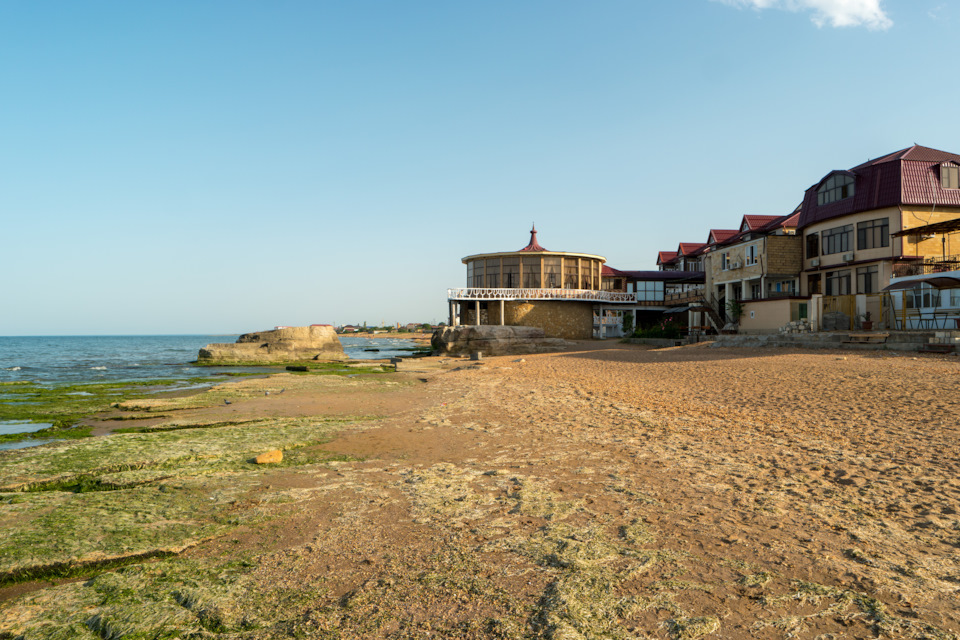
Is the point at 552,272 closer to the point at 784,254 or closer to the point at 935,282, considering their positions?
the point at 784,254

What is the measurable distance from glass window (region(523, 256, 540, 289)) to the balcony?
25626mm

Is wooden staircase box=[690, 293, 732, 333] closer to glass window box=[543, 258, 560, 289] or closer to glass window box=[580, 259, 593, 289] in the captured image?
glass window box=[580, 259, 593, 289]

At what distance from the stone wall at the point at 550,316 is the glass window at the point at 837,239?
1969 centimetres

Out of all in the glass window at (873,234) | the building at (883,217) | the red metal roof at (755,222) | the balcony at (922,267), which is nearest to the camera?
the balcony at (922,267)

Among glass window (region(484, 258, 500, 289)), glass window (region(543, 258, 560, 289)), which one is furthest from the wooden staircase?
glass window (region(484, 258, 500, 289))

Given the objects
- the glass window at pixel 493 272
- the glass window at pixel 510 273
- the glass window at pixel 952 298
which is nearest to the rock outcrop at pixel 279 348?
the glass window at pixel 493 272

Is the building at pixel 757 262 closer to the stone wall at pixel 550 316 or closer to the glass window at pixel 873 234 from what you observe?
the glass window at pixel 873 234

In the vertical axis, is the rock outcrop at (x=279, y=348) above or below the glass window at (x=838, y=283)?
below

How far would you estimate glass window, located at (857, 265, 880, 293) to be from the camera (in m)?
28.7

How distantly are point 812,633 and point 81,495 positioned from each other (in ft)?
24.2

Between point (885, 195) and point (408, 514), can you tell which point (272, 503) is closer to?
point (408, 514)

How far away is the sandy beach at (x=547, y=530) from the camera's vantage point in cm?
354

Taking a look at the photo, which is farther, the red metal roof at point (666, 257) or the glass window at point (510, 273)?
the red metal roof at point (666, 257)

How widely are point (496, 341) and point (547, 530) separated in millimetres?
31051
